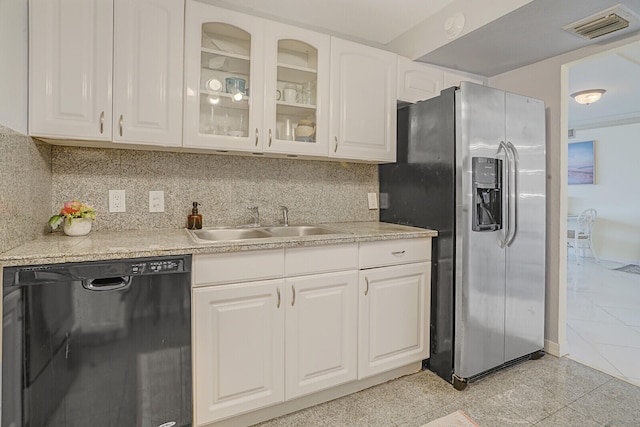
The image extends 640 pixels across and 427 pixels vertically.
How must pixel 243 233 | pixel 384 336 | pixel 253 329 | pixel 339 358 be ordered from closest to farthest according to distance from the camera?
1. pixel 253 329
2. pixel 339 358
3. pixel 384 336
4. pixel 243 233

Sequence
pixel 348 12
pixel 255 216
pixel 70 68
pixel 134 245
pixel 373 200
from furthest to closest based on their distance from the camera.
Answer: pixel 373 200 → pixel 348 12 → pixel 255 216 → pixel 70 68 → pixel 134 245

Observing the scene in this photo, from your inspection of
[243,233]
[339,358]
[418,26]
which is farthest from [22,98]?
[418,26]

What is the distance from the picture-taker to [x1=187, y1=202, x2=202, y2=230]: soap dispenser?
81.0 inches

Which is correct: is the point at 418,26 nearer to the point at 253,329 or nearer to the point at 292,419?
the point at 253,329

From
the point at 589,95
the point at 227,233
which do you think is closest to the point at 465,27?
the point at 227,233

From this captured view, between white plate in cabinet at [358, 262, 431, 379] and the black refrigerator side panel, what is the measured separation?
0.08 m

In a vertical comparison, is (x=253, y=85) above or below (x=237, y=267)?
above

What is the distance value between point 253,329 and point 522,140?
2.04m

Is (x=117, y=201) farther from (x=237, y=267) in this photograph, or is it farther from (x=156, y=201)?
(x=237, y=267)

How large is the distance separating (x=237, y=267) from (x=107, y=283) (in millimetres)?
516

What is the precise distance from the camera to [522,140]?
2252mm

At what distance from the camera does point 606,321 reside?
3.16m

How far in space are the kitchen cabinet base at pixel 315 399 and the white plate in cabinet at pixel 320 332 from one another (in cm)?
9

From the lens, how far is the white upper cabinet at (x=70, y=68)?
4.99 feet
